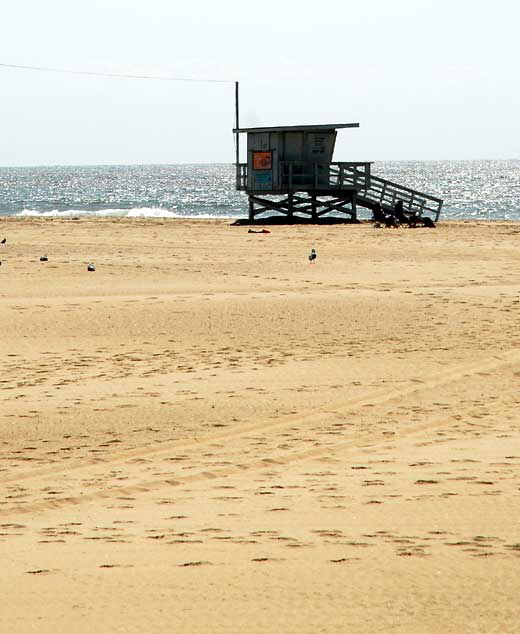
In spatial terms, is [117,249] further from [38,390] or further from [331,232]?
[38,390]

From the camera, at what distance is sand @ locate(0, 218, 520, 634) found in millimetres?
5664

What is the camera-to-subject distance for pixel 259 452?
958cm

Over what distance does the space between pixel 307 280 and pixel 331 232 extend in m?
13.8

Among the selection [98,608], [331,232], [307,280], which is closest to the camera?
[98,608]

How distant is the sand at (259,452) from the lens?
566cm

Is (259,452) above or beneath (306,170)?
beneath

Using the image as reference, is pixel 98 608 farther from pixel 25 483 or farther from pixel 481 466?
pixel 481 466

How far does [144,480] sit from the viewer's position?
862 cm

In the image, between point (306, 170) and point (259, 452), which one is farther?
point (306, 170)

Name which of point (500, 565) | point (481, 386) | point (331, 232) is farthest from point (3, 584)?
point (331, 232)

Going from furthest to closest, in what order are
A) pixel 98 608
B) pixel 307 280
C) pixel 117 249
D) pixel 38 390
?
pixel 117 249 → pixel 307 280 → pixel 38 390 → pixel 98 608

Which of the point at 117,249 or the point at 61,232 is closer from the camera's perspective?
the point at 117,249

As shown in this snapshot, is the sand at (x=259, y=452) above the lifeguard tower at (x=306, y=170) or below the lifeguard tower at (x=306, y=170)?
below

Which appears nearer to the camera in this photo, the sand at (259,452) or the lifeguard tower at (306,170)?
the sand at (259,452)
